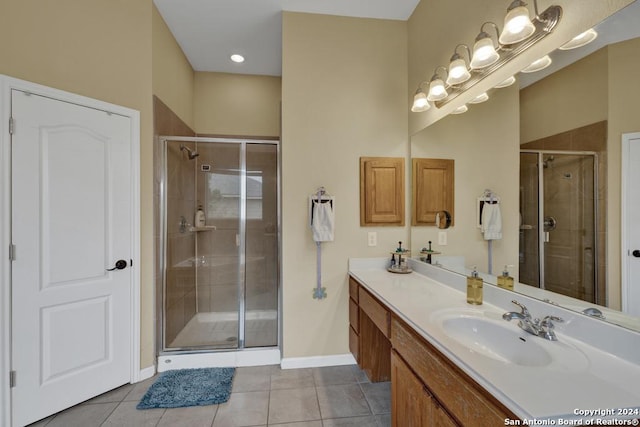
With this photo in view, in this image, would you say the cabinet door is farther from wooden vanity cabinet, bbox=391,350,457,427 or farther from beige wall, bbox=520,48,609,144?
beige wall, bbox=520,48,609,144

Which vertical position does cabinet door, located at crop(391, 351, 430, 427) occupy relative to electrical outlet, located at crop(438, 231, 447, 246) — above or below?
below

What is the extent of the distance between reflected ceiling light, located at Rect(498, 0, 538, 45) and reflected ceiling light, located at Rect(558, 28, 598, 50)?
18 cm

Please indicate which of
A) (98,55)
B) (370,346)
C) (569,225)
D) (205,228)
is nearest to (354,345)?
(370,346)

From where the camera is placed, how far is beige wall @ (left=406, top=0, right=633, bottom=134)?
1.06 m

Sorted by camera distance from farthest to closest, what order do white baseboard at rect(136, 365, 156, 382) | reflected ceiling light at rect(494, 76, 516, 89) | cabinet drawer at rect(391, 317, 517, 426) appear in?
white baseboard at rect(136, 365, 156, 382) → reflected ceiling light at rect(494, 76, 516, 89) → cabinet drawer at rect(391, 317, 517, 426)

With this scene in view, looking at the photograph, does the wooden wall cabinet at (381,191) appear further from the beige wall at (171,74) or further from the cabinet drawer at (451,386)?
the beige wall at (171,74)

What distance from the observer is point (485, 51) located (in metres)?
1.43

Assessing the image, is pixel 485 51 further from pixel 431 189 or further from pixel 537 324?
pixel 537 324

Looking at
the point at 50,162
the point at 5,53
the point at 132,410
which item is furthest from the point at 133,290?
the point at 5,53

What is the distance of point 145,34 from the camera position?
220cm

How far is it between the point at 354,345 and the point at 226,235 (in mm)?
1588

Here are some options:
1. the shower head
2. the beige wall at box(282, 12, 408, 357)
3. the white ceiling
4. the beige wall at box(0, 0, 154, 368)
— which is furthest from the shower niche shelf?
the white ceiling

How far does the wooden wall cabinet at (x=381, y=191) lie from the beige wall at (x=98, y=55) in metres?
1.81

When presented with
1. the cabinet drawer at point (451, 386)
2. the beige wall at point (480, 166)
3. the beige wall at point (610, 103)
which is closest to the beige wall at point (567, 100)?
the beige wall at point (610, 103)
